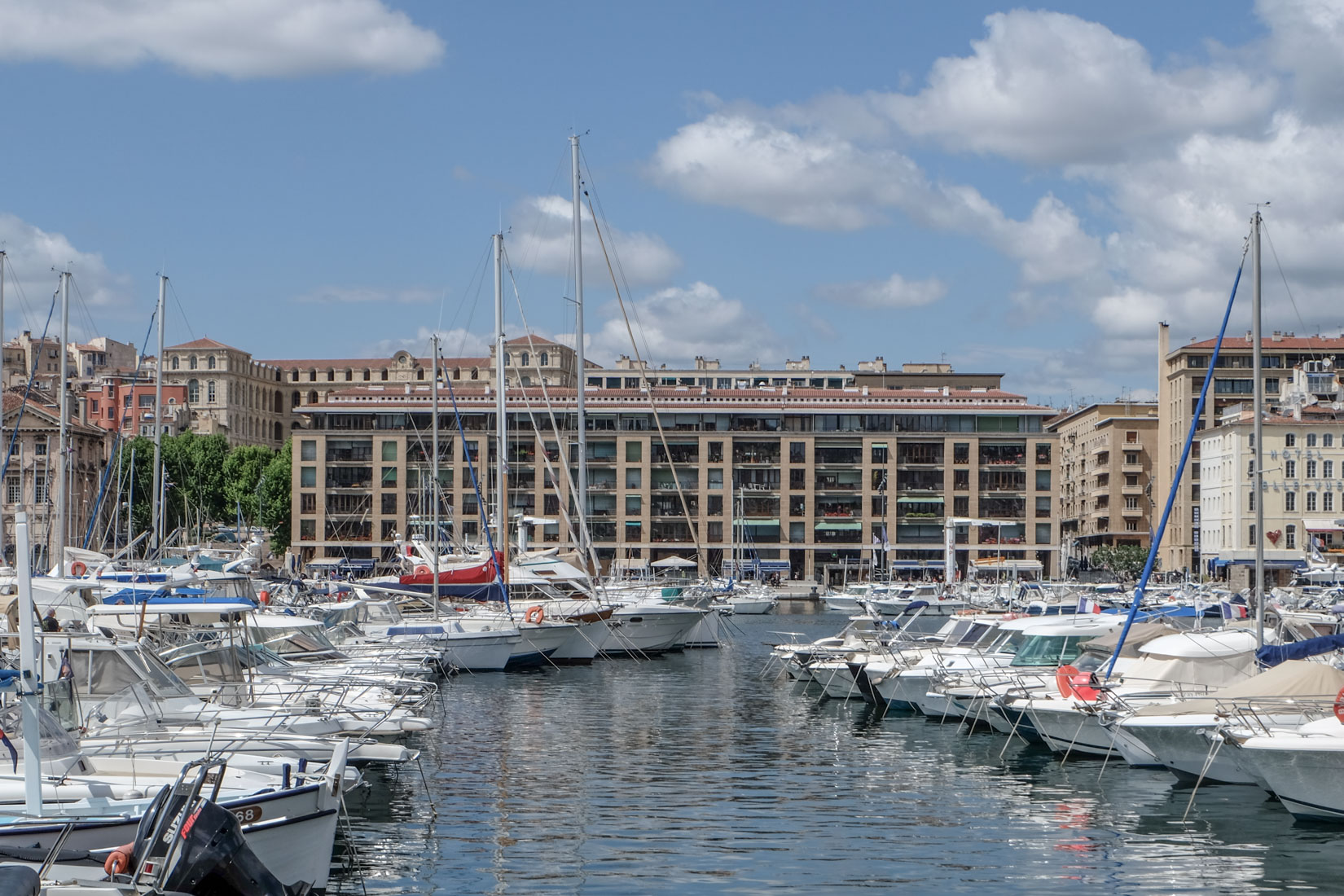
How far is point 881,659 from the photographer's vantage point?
4656 cm

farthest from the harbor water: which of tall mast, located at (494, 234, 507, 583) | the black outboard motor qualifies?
tall mast, located at (494, 234, 507, 583)

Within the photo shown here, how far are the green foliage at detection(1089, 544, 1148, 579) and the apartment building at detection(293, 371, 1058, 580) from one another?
8.66 metres

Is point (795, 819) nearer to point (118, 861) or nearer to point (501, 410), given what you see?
point (118, 861)

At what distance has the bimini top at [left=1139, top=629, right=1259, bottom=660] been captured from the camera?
33844 mm

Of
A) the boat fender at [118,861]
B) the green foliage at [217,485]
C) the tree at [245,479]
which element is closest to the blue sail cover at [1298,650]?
the boat fender at [118,861]

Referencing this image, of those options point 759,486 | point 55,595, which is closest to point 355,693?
point 55,595

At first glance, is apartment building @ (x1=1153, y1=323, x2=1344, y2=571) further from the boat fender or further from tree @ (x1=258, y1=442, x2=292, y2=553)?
the boat fender

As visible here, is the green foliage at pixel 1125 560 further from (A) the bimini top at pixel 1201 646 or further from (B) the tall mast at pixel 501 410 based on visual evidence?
(A) the bimini top at pixel 1201 646

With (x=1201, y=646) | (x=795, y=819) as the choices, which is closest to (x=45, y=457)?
(x=1201, y=646)

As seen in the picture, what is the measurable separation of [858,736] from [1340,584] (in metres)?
83.9

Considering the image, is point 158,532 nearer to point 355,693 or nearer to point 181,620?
point 181,620

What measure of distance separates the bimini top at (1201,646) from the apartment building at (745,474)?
113318mm

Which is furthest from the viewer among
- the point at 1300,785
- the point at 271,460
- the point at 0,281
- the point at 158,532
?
the point at 271,460

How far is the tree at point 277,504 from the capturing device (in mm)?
159875
